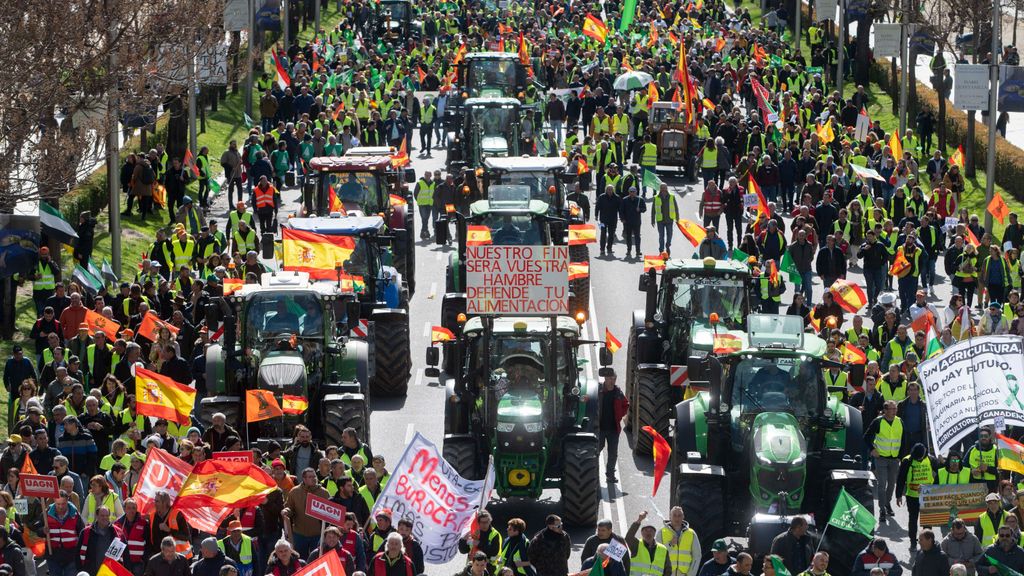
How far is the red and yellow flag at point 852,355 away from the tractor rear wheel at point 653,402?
2.40m

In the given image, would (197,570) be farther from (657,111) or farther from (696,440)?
(657,111)

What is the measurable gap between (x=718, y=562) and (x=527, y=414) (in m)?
4.45

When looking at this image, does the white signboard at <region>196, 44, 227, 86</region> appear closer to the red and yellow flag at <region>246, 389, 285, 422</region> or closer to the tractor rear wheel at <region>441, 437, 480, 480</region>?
the red and yellow flag at <region>246, 389, 285, 422</region>

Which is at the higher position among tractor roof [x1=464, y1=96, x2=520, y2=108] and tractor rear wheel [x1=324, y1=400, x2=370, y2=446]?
tractor roof [x1=464, y1=96, x2=520, y2=108]

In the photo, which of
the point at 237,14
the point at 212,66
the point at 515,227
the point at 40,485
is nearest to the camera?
the point at 40,485

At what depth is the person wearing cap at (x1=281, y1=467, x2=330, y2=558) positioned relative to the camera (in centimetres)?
2077

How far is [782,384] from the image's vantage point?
2192cm

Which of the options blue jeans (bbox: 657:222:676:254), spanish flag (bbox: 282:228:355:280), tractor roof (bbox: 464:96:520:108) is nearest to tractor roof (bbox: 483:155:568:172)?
blue jeans (bbox: 657:222:676:254)

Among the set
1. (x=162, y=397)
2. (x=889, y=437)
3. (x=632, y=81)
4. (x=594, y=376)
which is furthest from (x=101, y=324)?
(x=632, y=81)

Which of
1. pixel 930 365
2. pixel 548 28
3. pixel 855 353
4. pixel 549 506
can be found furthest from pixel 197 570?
pixel 548 28

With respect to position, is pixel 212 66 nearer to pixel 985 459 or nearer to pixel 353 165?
pixel 353 165

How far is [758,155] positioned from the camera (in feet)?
143

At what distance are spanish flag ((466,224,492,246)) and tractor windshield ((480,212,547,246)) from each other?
52cm

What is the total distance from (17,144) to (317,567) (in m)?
14.4
